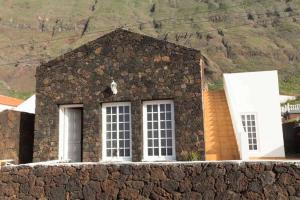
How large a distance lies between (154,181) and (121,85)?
7.00 meters

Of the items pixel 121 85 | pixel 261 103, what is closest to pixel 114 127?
pixel 121 85

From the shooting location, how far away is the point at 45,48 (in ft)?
313

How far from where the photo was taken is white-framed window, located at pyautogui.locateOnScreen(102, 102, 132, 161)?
13.6 metres

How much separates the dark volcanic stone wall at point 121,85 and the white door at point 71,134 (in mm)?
332

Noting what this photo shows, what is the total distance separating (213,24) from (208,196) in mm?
95959

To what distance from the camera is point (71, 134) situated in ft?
47.7

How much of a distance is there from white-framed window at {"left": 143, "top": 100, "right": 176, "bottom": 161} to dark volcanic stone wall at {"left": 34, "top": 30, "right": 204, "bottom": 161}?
0.24m

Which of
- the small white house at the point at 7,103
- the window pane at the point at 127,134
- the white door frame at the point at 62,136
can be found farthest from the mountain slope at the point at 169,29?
the white door frame at the point at 62,136

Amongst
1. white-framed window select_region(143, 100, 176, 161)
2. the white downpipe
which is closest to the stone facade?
white-framed window select_region(143, 100, 176, 161)

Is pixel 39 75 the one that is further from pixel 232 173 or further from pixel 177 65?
pixel 232 173

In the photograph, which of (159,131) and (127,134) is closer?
(159,131)

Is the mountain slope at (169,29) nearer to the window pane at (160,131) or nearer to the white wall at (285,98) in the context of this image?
the white wall at (285,98)

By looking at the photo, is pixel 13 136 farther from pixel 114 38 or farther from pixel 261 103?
pixel 261 103

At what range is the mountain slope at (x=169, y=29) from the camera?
80.9 metres
